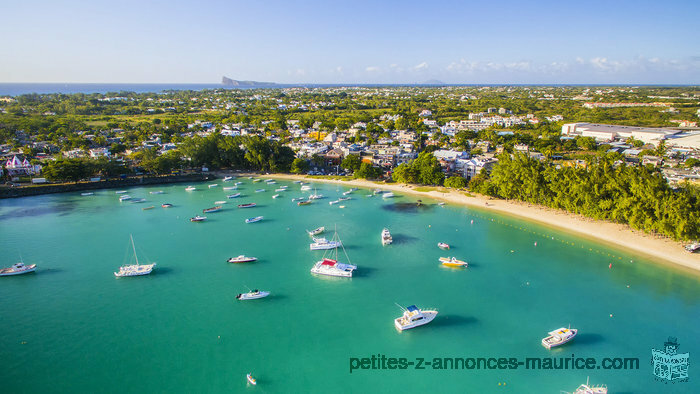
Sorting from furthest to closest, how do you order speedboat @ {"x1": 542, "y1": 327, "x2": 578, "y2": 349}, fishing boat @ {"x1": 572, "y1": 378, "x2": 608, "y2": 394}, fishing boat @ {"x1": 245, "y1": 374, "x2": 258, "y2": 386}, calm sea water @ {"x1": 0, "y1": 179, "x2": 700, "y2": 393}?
speedboat @ {"x1": 542, "y1": 327, "x2": 578, "y2": 349}, calm sea water @ {"x1": 0, "y1": 179, "x2": 700, "y2": 393}, fishing boat @ {"x1": 245, "y1": 374, "x2": 258, "y2": 386}, fishing boat @ {"x1": 572, "y1": 378, "x2": 608, "y2": 394}

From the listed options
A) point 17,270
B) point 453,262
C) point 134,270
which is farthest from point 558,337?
point 17,270

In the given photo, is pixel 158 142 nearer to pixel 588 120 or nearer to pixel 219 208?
pixel 219 208

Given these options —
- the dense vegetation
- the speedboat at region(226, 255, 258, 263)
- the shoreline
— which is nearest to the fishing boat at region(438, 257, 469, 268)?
the shoreline

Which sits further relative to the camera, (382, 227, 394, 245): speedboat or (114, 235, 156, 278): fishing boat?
(382, 227, 394, 245): speedboat

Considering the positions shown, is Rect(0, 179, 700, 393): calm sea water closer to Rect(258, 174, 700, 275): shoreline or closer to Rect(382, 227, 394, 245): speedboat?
Rect(382, 227, 394, 245): speedboat

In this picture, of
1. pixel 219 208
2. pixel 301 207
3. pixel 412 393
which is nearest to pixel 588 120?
pixel 301 207

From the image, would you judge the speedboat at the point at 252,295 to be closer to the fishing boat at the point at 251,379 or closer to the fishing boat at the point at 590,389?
the fishing boat at the point at 251,379

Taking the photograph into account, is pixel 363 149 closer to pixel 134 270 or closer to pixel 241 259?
pixel 241 259

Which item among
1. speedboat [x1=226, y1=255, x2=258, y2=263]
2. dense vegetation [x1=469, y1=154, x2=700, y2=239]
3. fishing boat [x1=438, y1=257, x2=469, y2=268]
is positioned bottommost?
fishing boat [x1=438, y1=257, x2=469, y2=268]
